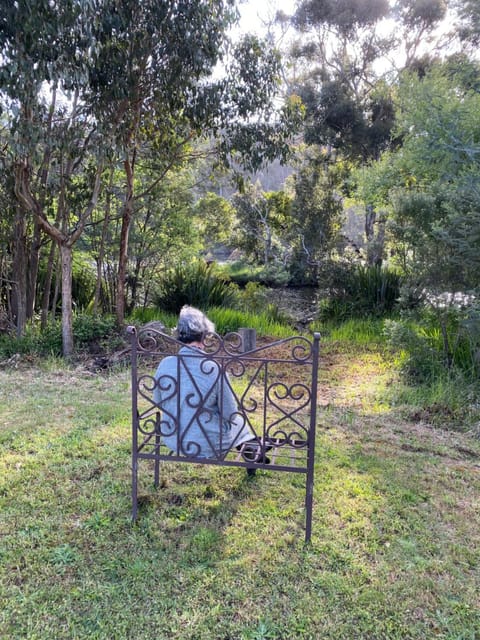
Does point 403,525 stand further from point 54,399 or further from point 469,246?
point 54,399

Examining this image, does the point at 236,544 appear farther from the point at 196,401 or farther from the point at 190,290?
the point at 190,290

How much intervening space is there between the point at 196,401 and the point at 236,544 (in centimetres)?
66

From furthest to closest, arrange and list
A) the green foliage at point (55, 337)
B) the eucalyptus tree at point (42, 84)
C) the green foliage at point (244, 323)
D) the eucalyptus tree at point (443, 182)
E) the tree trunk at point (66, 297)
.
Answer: the green foliage at point (244, 323) < the green foliage at point (55, 337) < the tree trunk at point (66, 297) < the eucalyptus tree at point (443, 182) < the eucalyptus tree at point (42, 84)

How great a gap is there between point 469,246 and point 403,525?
2643mm

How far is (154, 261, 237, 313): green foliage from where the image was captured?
25.3 ft

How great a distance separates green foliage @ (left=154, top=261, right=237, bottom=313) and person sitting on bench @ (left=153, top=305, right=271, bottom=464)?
5520 millimetres

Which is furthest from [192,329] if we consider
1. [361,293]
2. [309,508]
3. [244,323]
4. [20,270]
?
[361,293]

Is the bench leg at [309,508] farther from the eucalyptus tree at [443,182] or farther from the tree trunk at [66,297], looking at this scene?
the tree trunk at [66,297]

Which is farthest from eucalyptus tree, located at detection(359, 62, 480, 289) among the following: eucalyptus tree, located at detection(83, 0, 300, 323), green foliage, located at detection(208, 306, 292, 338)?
green foliage, located at detection(208, 306, 292, 338)

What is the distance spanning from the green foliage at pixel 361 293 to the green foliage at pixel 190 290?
75.7 inches

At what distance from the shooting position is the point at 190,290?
771 cm

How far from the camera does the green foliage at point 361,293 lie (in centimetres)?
780

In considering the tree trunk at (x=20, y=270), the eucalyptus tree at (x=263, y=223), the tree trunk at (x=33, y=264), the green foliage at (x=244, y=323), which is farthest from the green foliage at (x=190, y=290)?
the eucalyptus tree at (x=263, y=223)

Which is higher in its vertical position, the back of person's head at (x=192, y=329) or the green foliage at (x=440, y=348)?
the back of person's head at (x=192, y=329)
